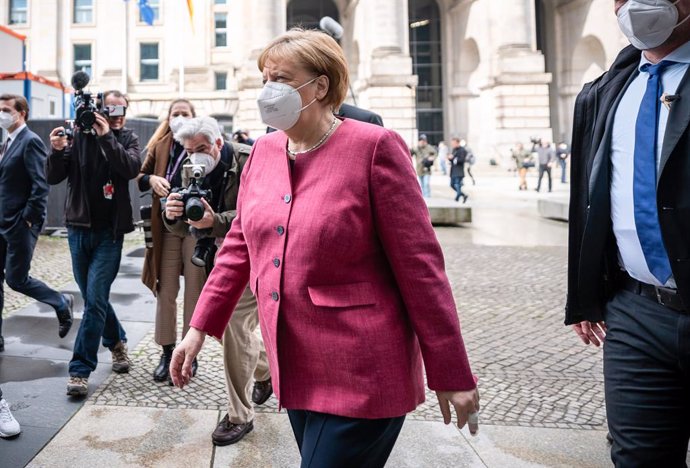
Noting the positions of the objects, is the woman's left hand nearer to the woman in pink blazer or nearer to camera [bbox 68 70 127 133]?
the woman in pink blazer

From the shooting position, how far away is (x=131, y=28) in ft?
123

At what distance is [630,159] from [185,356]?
1.60m

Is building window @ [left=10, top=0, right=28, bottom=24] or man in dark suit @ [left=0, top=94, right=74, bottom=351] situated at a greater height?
building window @ [left=10, top=0, right=28, bottom=24]

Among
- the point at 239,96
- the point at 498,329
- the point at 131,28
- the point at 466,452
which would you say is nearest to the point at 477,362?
the point at 498,329

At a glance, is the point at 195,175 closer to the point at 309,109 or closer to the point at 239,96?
the point at 309,109

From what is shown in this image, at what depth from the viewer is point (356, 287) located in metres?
1.78

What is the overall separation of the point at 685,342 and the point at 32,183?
4539mm

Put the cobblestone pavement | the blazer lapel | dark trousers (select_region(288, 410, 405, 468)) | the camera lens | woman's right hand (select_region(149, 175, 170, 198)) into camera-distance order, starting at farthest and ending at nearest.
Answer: woman's right hand (select_region(149, 175, 170, 198))
the cobblestone pavement
the camera lens
the blazer lapel
dark trousers (select_region(288, 410, 405, 468))

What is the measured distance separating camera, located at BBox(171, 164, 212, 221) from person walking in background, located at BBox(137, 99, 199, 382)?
2.56 ft

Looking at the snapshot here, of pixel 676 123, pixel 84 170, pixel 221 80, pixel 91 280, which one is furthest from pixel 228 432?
pixel 221 80

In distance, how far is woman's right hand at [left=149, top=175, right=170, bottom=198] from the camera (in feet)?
13.2

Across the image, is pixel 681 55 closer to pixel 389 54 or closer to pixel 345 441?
pixel 345 441

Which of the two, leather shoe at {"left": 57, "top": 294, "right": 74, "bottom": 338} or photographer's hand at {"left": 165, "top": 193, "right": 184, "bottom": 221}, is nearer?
photographer's hand at {"left": 165, "top": 193, "right": 184, "bottom": 221}

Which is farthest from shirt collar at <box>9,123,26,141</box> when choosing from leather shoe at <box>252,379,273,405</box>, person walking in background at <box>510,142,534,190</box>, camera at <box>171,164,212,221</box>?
person walking in background at <box>510,142,534,190</box>
